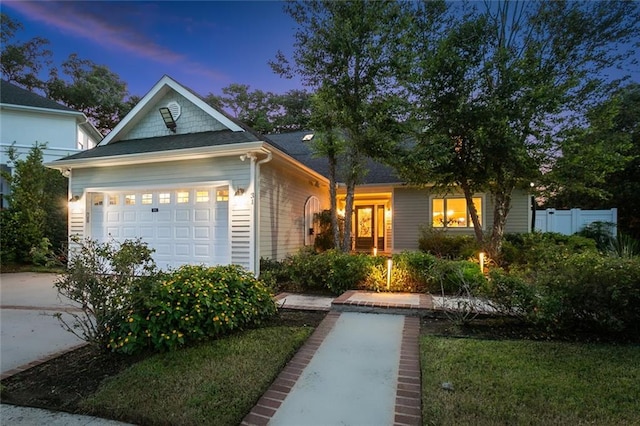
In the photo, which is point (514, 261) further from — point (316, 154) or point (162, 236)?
point (162, 236)

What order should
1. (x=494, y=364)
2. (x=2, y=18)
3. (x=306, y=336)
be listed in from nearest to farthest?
(x=494, y=364)
(x=306, y=336)
(x=2, y=18)

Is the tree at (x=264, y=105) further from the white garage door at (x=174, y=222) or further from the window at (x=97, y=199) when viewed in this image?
the white garage door at (x=174, y=222)

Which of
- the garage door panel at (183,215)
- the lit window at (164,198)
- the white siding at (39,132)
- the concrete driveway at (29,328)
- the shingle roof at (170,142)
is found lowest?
the concrete driveway at (29,328)

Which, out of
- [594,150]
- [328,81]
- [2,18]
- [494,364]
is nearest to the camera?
[494,364]

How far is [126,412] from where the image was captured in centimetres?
266

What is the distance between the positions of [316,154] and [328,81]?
1957mm

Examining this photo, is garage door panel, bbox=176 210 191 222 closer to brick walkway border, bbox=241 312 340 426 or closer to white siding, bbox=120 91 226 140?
white siding, bbox=120 91 226 140

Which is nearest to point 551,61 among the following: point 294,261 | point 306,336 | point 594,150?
point 594,150

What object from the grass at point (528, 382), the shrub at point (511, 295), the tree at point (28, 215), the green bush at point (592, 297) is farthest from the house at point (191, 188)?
the green bush at point (592, 297)

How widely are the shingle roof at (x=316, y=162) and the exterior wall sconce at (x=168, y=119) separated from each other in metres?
3.57

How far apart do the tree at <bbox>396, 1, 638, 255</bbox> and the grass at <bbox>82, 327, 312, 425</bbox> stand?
6.57 metres

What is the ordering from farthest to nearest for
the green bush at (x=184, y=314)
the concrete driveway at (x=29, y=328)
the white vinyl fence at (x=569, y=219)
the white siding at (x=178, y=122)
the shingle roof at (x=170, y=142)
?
the white vinyl fence at (x=569, y=219)
the white siding at (x=178, y=122)
the shingle roof at (x=170, y=142)
the concrete driveway at (x=29, y=328)
the green bush at (x=184, y=314)

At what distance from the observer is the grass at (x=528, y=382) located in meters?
2.48

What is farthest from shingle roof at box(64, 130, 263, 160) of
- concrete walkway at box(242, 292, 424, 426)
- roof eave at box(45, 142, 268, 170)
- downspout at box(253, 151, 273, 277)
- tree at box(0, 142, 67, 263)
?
concrete walkway at box(242, 292, 424, 426)
